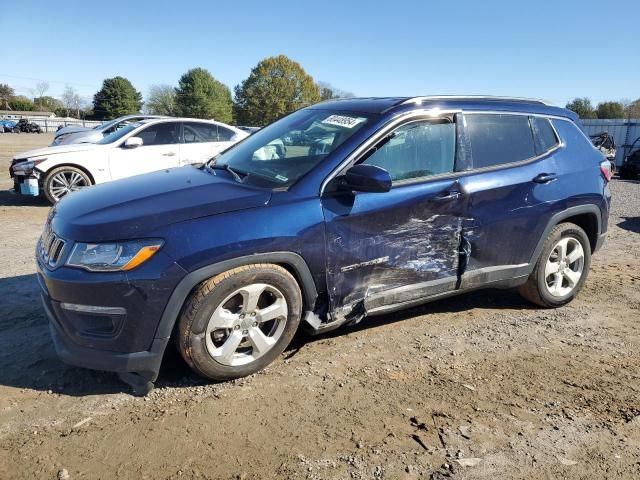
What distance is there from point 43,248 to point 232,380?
1.51m

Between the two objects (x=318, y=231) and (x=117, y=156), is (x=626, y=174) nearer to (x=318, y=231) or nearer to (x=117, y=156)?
(x=117, y=156)

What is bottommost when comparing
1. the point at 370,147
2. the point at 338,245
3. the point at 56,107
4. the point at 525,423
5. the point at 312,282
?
the point at 525,423

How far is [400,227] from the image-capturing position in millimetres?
3504

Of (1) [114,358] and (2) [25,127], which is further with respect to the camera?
(2) [25,127]

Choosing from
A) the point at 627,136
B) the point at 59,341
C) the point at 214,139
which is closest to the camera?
the point at 59,341

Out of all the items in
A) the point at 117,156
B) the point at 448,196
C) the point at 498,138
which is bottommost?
the point at 448,196

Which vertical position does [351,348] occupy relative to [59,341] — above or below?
below

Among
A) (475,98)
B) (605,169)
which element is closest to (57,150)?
(475,98)

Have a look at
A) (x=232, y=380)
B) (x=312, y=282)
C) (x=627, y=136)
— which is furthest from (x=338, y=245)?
(x=627, y=136)

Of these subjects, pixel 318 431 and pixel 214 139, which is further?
pixel 214 139

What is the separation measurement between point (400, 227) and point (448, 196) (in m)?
0.48

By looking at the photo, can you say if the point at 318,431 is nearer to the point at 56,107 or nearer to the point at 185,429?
the point at 185,429

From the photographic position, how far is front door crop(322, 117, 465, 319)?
3.32m

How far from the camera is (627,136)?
22438 mm
